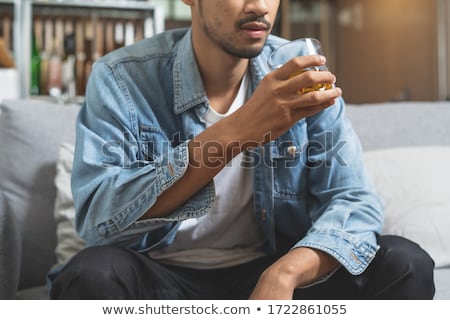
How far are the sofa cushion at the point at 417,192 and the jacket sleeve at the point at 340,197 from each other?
0.28 metres

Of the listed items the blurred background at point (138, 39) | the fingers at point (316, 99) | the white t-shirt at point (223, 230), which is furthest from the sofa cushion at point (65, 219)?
the blurred background at point (138, 39)

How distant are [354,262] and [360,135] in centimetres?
77

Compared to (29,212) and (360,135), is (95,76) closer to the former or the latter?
(29,212)

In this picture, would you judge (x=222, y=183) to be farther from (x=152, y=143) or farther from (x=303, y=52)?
(x=303, y=52)

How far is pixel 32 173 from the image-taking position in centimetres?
147

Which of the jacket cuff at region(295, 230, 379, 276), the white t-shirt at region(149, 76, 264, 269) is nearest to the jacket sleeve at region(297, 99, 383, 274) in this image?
the jacket cuff at region(295, 230, 379, 276)

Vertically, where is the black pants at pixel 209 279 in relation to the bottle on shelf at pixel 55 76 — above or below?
below

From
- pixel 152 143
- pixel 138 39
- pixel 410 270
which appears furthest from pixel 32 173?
pixel 138 39

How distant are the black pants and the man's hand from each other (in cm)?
7

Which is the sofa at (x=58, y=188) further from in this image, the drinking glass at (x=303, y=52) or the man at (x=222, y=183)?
the drinking glass at (x=303, y=52)

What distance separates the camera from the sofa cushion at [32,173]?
4.71ft

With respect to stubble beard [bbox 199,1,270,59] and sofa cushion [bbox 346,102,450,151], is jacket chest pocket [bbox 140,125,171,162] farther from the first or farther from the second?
sofa cushion [bbox 346,102,450,151]
